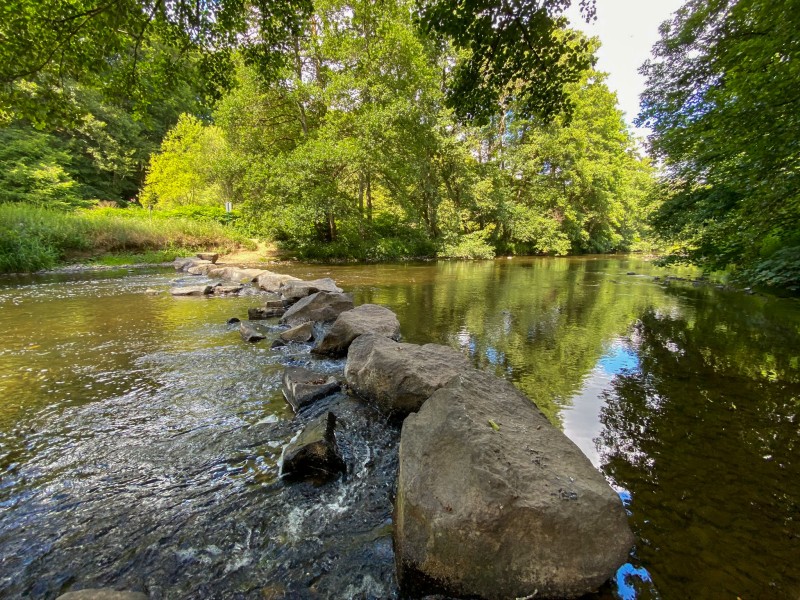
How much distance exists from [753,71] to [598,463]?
688cm

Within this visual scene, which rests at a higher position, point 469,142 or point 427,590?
point 469,142

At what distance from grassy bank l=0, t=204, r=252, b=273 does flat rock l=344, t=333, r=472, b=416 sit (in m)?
18.2

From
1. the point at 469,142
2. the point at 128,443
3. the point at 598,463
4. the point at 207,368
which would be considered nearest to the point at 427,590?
the point at 598,463

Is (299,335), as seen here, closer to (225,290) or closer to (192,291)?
(225,290)

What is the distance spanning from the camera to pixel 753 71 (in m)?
5.62

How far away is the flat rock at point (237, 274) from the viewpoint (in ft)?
44.0

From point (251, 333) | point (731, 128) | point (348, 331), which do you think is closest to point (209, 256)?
point (251, 333)

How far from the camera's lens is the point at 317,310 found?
24.1 feet

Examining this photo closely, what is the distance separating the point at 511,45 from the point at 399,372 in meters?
4.78

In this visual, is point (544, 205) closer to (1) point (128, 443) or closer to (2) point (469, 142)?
(2) point (469, 142)

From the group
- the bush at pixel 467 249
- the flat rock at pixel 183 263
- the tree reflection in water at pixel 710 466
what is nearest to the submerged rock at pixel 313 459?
the tree reflection in water at pixel 710 466

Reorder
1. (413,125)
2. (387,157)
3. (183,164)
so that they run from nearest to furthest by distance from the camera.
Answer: (387,157)
(413,125)
(183,164)

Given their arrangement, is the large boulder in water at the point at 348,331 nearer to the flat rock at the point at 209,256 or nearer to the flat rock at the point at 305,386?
the flat rock at the point at 305,386

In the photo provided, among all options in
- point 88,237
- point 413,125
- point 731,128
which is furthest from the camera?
point 413,125
